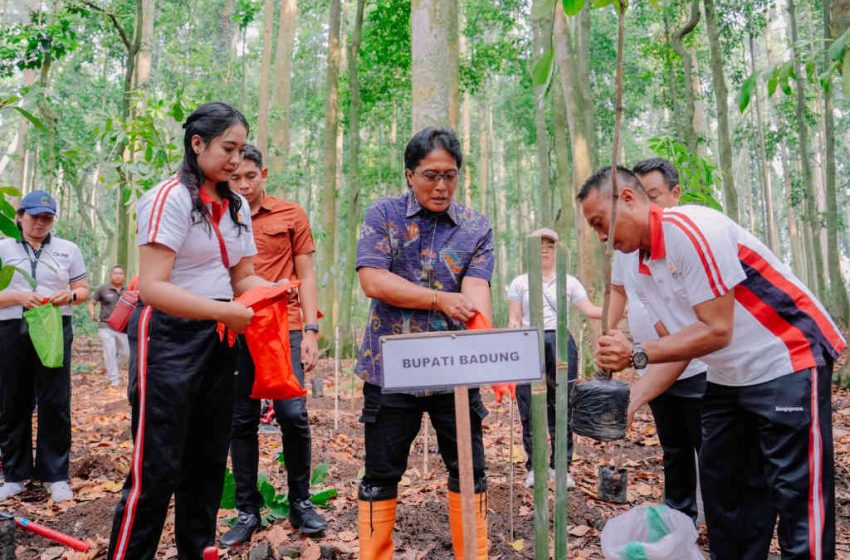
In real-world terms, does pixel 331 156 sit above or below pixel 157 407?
above

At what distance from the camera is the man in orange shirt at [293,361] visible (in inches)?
143

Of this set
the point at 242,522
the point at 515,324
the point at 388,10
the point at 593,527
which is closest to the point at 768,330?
the point at 593,527

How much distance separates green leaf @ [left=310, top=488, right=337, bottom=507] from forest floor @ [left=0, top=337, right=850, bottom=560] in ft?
0.18

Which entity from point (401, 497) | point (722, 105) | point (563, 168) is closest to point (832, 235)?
point (722, 105)

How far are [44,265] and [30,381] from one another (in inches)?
30.9

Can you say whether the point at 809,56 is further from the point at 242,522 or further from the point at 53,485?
the point at 53,485

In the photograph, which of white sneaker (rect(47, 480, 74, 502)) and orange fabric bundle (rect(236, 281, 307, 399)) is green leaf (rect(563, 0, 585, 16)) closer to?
orange fabric bundle (rect(236, 281, 307, 399))

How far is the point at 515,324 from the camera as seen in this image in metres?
5.39

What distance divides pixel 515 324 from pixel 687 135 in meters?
6.74

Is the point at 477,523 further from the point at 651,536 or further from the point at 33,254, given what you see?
the point at 33,254

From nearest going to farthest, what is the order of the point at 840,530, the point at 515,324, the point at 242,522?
the point at 242,522
the point at 840,530
the point at 515,324

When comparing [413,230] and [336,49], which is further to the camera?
[336,49]

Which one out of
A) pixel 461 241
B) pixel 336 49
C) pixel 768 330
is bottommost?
pixel 768 330

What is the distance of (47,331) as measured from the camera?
389 centimetres
